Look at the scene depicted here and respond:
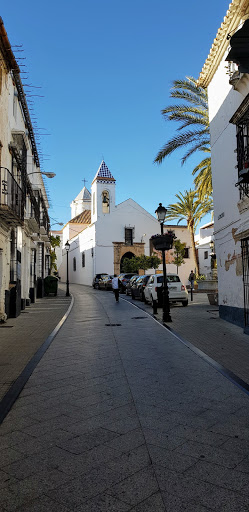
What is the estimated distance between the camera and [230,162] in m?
11.4

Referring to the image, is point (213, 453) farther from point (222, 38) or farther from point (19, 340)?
point (222, 38)

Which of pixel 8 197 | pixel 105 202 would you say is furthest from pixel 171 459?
pixel 105 202

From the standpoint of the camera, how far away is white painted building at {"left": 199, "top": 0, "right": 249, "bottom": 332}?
9555 millimetres

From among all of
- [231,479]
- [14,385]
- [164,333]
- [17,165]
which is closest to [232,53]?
[231,479]

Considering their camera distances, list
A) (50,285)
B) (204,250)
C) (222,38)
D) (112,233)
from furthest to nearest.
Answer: (204,250) < (112,233) < (50,285) < (222,38)

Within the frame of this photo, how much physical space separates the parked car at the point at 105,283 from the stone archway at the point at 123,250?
5881 mm

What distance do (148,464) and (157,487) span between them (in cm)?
33

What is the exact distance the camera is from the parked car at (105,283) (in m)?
33.2

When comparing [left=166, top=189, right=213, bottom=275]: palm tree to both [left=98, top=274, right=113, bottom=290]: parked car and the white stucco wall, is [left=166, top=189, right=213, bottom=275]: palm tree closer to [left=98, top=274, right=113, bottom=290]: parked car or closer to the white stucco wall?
[left=98, top=274, right=113, bottom=290]: parked car

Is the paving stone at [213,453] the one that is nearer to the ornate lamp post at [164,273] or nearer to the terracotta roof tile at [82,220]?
the ornate lamp post at [164,273]

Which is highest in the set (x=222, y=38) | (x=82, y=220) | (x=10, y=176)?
(x=82, y=220)

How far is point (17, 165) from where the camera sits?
15289 mm

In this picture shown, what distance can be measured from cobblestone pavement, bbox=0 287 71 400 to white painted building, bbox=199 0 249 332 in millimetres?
5671

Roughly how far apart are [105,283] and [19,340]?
81.6ft
